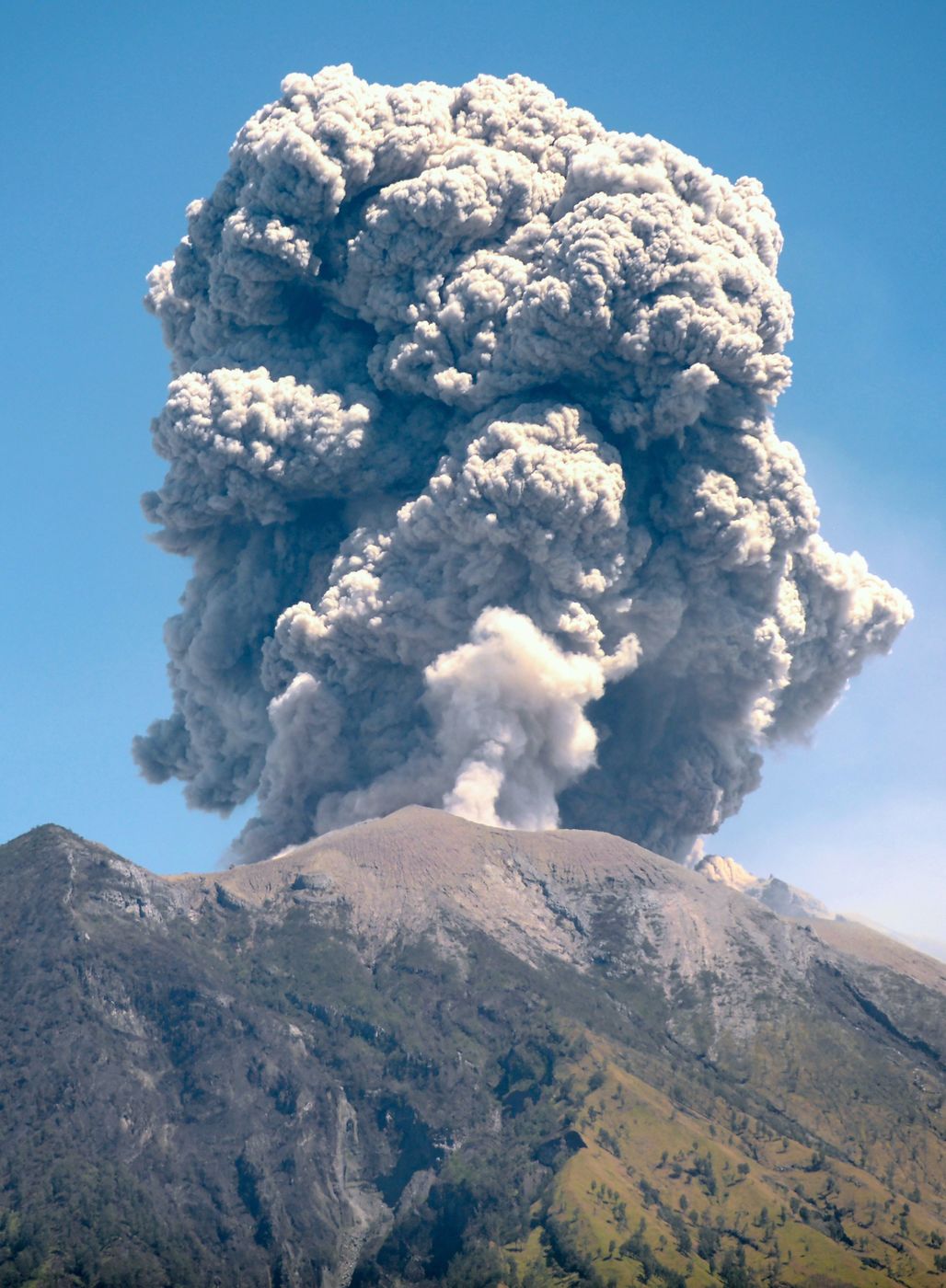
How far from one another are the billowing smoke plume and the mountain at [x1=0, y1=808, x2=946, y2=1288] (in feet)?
12.5

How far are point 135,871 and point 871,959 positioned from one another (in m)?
24.6

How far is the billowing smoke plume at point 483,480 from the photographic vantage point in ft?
262

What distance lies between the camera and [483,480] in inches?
3130

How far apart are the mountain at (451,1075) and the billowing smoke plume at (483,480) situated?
3806 mm

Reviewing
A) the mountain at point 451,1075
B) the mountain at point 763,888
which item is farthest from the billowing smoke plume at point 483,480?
the mountain at point 763,888

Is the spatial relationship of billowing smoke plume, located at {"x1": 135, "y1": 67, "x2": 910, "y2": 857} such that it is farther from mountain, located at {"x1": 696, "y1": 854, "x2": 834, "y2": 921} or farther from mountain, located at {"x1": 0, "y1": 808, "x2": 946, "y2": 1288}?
mountain, located at {"x1": 696, "y1": 854, "x2": 834, "y2": 921}

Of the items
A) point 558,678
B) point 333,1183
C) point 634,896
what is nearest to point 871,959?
point 634,896

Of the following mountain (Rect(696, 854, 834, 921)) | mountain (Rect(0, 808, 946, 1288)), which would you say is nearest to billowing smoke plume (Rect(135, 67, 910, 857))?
mountain (Rect(0, 808, 946, 1288))

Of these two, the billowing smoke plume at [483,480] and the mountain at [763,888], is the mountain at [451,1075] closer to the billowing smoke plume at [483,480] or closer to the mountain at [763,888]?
the billowing smoke plume at [483,480]

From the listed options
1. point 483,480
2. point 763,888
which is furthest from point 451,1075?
point 763,888

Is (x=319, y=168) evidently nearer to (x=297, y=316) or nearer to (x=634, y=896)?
(x=297, y=316)

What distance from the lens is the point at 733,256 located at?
269 feet

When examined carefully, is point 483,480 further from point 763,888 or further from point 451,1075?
point 763,888

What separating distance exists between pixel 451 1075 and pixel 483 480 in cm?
1919
